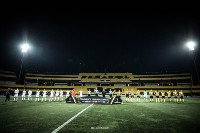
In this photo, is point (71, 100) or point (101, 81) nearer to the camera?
point (71, 100)

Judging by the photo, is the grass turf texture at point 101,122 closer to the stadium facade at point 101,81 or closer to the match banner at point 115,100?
the match banner at point 115,100

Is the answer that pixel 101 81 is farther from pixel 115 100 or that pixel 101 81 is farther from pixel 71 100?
pixel 115 100

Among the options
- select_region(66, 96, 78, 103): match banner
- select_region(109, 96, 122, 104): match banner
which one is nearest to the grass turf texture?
select_region(109, 96, 122, 104): match banner

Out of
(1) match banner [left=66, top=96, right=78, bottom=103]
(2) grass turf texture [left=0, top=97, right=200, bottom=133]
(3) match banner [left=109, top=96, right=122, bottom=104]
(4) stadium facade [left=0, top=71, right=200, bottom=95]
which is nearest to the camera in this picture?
(2) grass turf texture [left=0, top=97, right=200, bottom=133]

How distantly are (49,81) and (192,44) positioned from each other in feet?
225

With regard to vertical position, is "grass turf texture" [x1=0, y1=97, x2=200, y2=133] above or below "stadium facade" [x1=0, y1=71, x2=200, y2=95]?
below

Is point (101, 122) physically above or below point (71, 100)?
above

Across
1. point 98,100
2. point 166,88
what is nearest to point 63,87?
point 166,88

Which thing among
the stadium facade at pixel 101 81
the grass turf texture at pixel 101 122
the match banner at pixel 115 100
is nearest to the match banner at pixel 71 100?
the match banner at pixel 115 100

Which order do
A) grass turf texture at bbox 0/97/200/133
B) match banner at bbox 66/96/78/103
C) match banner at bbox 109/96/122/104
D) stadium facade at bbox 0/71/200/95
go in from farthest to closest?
stadium facade at bbox 0/71/200/95 < match banner at bbox 66/96/78/103 < match banner at bbox 109/96/122/104 < grass turf texture at bbox 0/97/200/133

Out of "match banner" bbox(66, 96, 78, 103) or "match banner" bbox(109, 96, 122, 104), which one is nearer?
"match banner" bbox(109, 96, 122, 104)

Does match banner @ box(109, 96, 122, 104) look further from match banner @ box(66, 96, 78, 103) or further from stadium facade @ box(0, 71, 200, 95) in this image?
stadium facade @ box(0, 71, 200, 95)

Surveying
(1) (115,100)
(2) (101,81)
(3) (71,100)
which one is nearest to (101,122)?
(1) (115,100)

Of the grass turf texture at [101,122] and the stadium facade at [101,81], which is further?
the stadium facade at [101,81]
